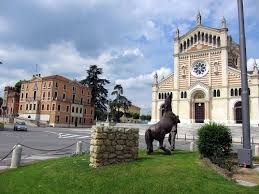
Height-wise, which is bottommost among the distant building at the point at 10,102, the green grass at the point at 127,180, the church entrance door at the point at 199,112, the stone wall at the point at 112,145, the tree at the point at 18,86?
the green grass at the point at 127,180

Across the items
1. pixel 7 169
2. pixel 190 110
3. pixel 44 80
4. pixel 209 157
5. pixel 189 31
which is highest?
pixel 189 31

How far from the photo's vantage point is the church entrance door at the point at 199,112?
61031 mm

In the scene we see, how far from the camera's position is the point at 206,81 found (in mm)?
61750

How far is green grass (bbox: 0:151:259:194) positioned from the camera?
779 cm

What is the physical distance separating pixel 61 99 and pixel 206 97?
3898 centimetres

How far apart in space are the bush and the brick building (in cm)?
6696

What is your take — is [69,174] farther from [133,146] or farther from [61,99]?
[61,99]

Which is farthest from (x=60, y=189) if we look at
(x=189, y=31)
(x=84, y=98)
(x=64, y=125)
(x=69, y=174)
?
(x=84, y=98)

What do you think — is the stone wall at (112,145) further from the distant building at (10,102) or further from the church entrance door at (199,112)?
the distant building at (10,102)

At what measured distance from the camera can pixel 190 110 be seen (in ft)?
204

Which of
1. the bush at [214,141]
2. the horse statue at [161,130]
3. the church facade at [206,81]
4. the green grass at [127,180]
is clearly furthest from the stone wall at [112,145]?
the church facade at [206,81]

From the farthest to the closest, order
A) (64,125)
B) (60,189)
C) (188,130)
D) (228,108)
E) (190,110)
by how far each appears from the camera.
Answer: (64,125) < (190,110) < (228,108) < (188,130) < (60,189)

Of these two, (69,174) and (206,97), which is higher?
(206,97)

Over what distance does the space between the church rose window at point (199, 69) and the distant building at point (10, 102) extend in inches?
2172
